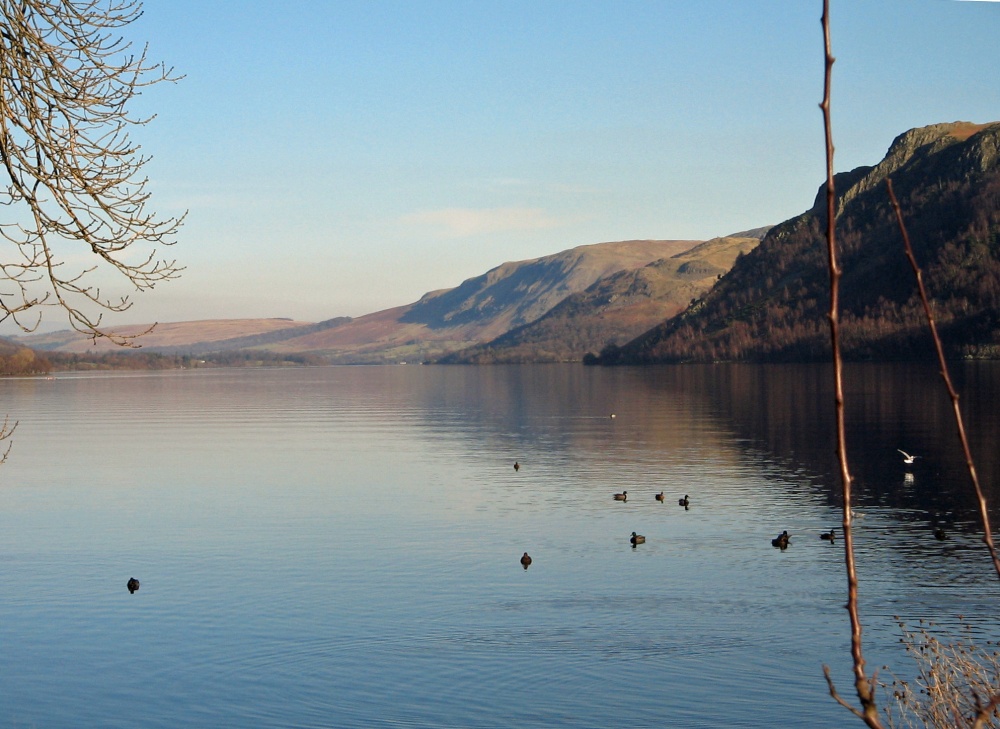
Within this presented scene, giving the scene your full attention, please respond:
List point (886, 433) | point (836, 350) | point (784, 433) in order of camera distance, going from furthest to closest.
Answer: point (784, 433) → point (886, 433) → point (836, 350)

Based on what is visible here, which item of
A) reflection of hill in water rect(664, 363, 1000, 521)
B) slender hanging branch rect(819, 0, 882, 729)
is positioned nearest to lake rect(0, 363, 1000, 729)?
reflection of hill in water rect(664, 363, 1000, 521)

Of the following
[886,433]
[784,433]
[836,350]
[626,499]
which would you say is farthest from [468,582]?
[784,433]

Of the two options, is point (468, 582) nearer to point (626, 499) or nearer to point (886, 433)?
point (626, 499)

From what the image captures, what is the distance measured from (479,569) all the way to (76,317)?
673 inches

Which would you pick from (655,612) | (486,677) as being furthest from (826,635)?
(486,677)

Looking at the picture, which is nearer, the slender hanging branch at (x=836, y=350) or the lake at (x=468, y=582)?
the slender hanging branch at (x=836, y=350)

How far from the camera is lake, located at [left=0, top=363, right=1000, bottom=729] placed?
1834cm

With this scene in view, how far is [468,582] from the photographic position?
26531 millimetres

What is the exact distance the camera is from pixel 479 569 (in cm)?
2792

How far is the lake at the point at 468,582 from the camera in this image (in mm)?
18344

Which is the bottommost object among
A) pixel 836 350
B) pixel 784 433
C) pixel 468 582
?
pixel 468 582

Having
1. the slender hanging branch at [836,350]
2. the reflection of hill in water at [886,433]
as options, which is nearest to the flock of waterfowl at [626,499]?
the reflection of hill in water at [886,433]

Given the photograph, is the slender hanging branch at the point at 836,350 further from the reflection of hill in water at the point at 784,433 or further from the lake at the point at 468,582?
the reflection of hill in water at the point at 784,433

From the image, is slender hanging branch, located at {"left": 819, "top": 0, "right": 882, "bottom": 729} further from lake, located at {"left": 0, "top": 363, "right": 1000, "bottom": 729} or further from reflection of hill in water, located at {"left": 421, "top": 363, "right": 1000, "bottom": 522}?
reflection of hill in water, located at {"left": 421, "top": 363, "right": 1000, "bottom": 522}
